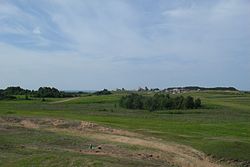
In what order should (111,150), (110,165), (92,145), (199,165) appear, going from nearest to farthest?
(110,165)
(199,165)
(111,150)
(92,145)

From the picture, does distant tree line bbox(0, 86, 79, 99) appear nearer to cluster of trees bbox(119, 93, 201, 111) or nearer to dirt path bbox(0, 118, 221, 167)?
cluster of trees bbox(119, 93, 201, 111)

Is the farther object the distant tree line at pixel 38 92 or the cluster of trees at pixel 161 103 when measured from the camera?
the distant tree line at pixel 38 92

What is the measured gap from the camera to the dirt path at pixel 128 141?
27.8 m

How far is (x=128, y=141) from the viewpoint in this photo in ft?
113

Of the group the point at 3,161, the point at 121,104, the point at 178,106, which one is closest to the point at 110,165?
the point at 3,161

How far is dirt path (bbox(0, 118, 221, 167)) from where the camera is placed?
91.2 feet

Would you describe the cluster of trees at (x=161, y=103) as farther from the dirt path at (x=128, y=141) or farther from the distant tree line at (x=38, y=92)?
the dirt path at (x=128, y=141)

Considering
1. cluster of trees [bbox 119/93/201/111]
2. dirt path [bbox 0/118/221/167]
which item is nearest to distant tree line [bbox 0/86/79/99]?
cluster of trees [bbox 119/93/201/111]

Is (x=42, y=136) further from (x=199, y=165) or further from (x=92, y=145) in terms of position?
(x=199, y=165)

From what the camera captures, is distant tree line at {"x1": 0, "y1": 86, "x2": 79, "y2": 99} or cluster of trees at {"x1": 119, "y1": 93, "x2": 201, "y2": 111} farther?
distant tree line at {"x1": 0, "y1": 86, "x2": 79, "y2": 99}

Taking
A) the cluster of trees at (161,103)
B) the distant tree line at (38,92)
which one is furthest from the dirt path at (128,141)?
the distant tree line at (38,92)

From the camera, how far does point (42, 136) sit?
35.2 meters

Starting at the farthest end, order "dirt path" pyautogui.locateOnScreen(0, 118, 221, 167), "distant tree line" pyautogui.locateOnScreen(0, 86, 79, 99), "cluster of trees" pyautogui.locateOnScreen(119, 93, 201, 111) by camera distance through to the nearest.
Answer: "distant tree line" pyautogui.locateOnScreen(0, 86, 79, 99), "cluster of trees" pyautogui.locateOnScreen(119, 93, 201, 111), "dirt path" pyautogui.locateOnScreen(0, 118, 221, 167)

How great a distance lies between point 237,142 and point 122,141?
8.39m
